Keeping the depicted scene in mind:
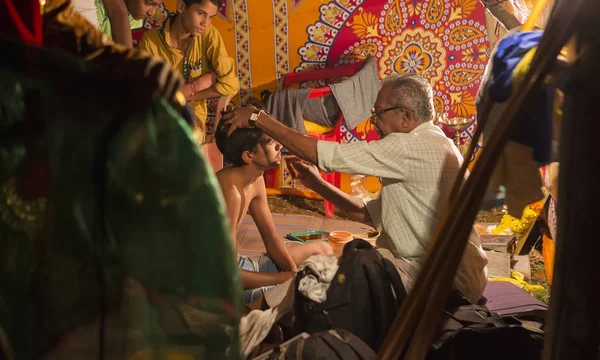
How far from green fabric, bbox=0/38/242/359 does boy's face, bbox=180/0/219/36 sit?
250 centimetres

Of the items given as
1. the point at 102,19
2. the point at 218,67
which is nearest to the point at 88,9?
the point at 102,19

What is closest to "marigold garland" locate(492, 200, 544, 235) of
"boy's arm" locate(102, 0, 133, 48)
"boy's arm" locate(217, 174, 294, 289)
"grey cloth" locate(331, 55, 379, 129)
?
"grey cloth" locate(331, 55, 379, 129)

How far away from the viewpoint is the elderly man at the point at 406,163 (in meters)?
2.12

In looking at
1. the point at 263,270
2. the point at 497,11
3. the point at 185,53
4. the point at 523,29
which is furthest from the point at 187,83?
the point at 523,29

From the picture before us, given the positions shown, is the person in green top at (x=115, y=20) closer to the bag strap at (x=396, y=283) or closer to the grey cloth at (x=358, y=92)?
the bag strap at (x=396, y=283)

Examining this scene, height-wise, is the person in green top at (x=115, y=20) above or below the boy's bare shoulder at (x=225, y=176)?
above

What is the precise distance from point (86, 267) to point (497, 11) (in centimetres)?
238

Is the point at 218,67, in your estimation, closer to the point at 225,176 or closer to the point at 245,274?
the point at 225,176

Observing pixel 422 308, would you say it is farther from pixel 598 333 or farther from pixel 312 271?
pixel 312 271

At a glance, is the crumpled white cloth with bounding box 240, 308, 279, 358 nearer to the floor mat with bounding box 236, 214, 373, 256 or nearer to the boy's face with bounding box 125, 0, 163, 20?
the boy's face with bounding box 125, 0, 163, 20

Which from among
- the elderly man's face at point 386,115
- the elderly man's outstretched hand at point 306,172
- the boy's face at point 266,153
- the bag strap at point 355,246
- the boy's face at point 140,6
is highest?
the boy's face at point 140,6

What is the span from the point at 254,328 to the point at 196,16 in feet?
6.87

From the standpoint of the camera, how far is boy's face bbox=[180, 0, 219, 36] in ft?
10.5

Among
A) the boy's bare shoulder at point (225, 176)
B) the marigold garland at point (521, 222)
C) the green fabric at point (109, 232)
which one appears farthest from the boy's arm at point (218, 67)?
the green fabric at point (109, 232)
